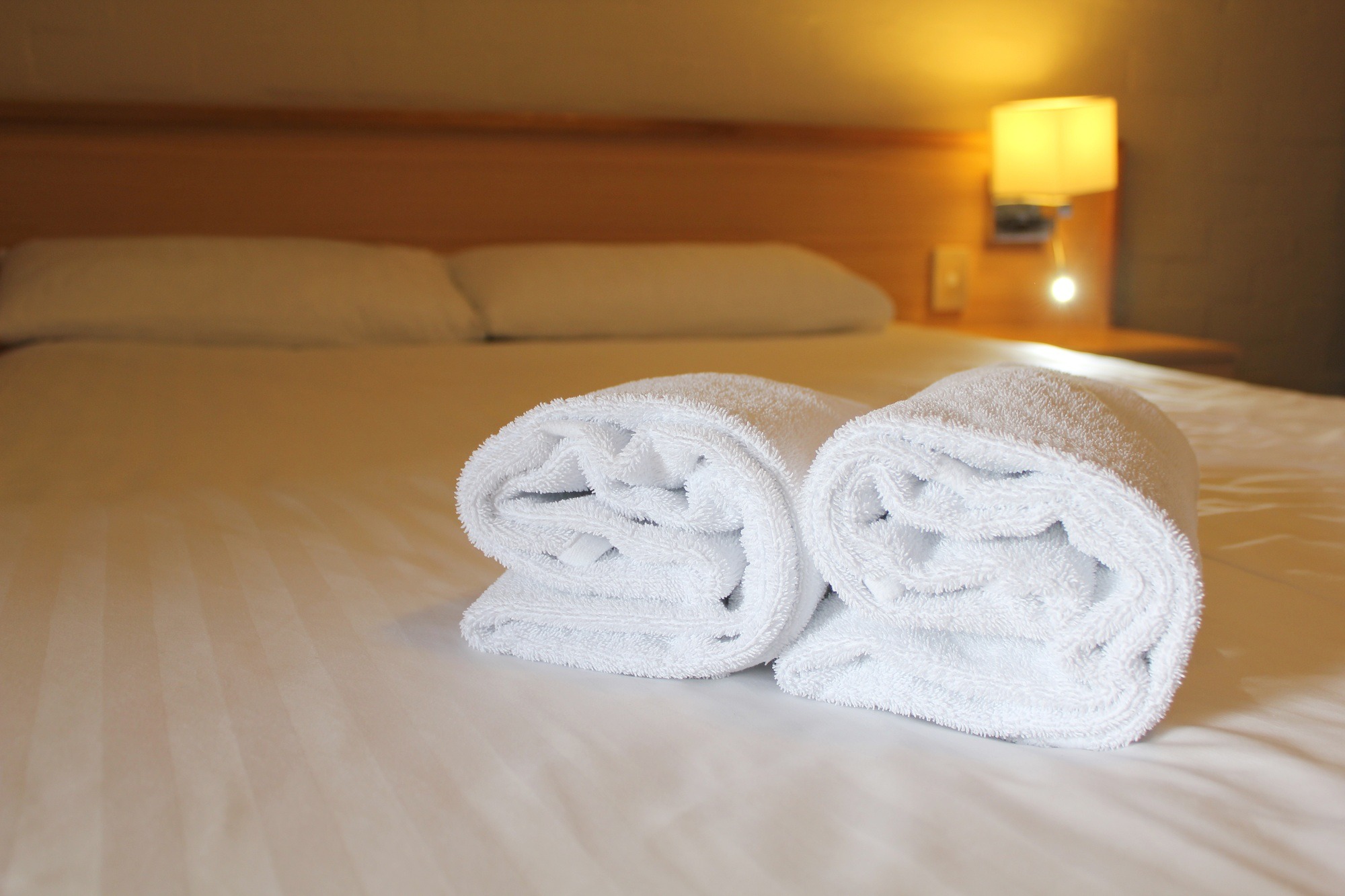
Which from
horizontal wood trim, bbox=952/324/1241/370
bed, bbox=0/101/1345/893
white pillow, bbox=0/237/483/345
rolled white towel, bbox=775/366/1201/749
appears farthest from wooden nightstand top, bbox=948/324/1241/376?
rolled white towel, bbox=775/366/1201/749

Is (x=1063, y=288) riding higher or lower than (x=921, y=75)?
lower

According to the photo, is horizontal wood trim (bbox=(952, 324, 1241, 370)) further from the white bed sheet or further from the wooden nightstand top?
the white bed sheet

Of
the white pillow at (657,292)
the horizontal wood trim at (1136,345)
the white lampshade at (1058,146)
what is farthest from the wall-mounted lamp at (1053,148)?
the white pillow at (657,292)

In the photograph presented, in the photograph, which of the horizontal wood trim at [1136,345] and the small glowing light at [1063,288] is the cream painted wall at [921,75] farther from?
the horizontal wood trim at [1136,345]

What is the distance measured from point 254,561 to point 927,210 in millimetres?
2068

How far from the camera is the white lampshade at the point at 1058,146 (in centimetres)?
229

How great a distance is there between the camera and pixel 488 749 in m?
0.44

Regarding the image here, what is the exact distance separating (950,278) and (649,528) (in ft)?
6.92

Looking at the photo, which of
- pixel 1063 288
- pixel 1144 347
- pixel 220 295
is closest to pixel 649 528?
pixel 220 295

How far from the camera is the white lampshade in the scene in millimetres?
2289

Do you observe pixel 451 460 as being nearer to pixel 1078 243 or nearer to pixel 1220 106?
pixel 1078 243

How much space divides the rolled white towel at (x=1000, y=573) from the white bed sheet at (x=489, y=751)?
2cm

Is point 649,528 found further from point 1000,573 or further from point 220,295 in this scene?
point 220,295

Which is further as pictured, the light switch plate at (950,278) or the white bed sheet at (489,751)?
the light switch plate at (950,278)
